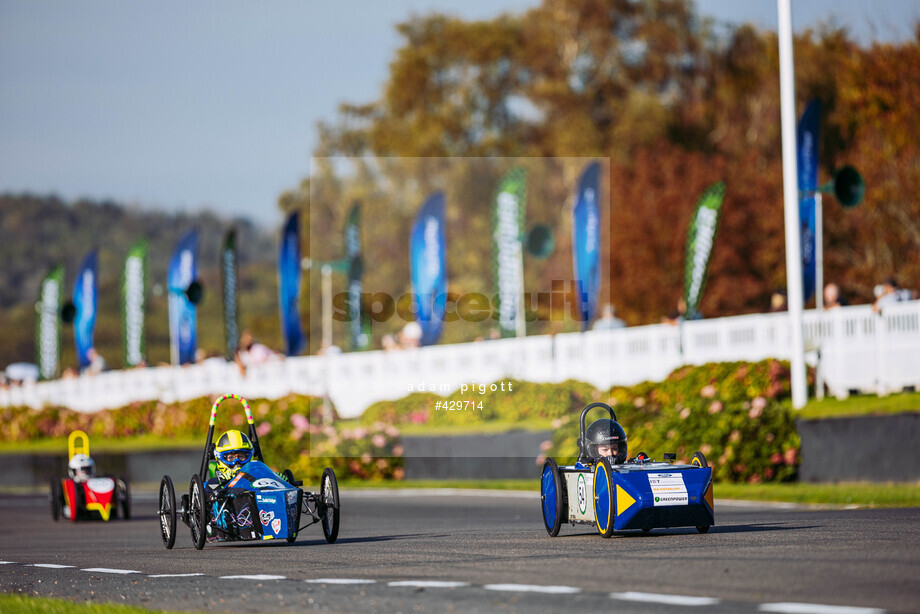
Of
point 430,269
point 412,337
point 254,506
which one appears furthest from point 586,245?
point 254,506

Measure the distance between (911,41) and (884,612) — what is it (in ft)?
135

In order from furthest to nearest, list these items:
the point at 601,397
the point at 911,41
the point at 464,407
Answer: the point at 911,41
the point at 464,407
the point at 601,397

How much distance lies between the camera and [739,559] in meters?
10.9

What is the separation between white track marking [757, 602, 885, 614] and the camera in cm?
806

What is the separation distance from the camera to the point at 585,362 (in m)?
31.5

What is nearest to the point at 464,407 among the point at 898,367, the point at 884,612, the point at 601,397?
the point at 601,397

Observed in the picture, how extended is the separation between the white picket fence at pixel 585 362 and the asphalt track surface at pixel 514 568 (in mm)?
7633

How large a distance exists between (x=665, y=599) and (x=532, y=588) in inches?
45.3

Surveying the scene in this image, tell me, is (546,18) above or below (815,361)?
above

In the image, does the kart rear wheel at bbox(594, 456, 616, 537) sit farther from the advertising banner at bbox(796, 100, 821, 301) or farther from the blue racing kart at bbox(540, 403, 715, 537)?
the advertising banner at bbox(796, 100, 821, 301)

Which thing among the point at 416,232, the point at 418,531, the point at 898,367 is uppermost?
the point at 416,232

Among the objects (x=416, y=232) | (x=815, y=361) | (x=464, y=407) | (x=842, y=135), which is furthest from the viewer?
(x=842, y=135)

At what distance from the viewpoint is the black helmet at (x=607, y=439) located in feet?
45.1

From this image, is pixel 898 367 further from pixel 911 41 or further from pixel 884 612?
pixel 911 41
